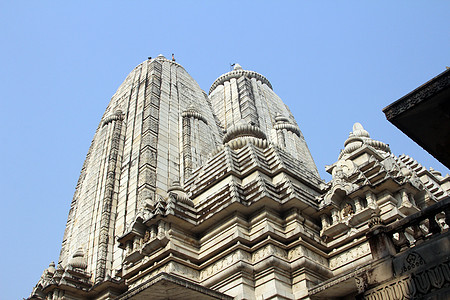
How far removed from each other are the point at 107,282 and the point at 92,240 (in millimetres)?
5941

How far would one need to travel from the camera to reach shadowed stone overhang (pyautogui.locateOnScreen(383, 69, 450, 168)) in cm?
623

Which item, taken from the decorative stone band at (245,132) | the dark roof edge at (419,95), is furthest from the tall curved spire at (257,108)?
the dark roof edge at (419,95)

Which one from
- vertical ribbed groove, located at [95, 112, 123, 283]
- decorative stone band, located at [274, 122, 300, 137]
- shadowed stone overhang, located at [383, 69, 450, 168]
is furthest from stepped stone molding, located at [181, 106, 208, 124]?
shadowed stone overhang, located at [383, 69, 450, 168]

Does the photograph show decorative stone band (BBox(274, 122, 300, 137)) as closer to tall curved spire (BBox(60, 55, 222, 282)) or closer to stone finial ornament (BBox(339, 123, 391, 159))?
tall curved spire (BBox(60, 55, 222, 282))

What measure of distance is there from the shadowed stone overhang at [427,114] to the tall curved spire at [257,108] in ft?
118

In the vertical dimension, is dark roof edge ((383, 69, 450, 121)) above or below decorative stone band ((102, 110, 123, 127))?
below

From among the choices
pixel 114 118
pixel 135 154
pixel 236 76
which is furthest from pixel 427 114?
pixel 236 76

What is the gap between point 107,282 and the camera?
1967cm

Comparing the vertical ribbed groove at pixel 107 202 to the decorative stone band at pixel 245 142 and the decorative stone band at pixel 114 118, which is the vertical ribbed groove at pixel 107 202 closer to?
the decorative stone band at pixel 114 118

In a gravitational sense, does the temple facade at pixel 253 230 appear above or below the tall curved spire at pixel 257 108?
below

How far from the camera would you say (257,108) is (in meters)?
49.2

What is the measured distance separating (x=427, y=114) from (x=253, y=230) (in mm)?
11054

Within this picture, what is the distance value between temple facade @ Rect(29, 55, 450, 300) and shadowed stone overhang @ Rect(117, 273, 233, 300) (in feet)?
0.12

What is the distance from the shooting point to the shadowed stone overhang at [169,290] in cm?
1334
